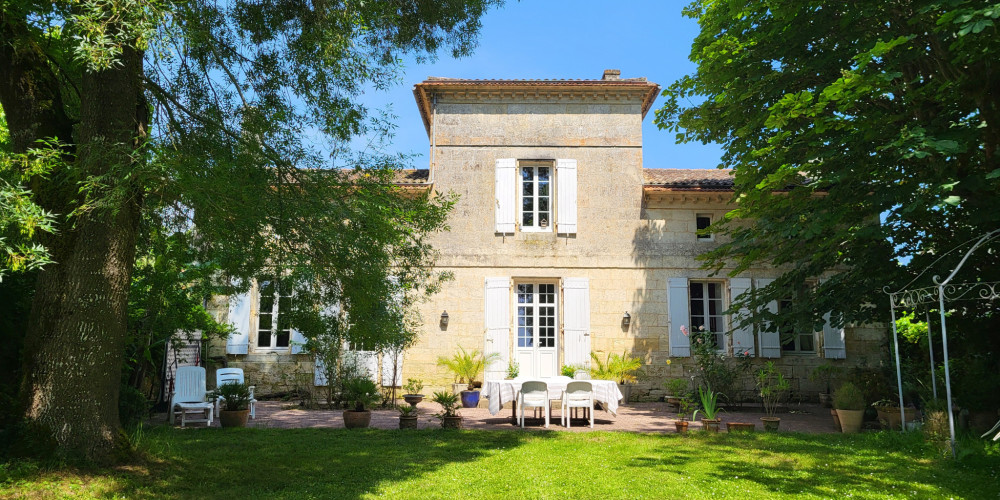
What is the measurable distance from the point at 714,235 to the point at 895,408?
5.08m

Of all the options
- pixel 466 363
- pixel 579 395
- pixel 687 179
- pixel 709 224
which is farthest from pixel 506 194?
pixel 579 395

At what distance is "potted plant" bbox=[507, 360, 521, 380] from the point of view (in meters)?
12.4

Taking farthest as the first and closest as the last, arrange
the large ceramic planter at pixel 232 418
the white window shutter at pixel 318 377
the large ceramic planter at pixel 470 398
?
the white window shutter at pixel 318 377 < the large ceramic planter at pixel 470 398 < the large ceramic planter at pixel 232 418

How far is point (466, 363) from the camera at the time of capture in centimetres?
1238

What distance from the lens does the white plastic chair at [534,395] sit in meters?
9.01

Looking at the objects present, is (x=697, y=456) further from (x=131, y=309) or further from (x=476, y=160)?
(x=476, y=160)

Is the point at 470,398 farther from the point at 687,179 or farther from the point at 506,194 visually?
the point at 687,179

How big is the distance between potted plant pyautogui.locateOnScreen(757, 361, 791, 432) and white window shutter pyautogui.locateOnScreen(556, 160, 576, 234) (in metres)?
4.39

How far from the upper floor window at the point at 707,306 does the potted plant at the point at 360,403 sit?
269 inches

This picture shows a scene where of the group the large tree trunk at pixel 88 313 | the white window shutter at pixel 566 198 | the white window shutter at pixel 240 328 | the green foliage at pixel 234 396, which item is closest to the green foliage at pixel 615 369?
the white window shutter at pixel 566 198

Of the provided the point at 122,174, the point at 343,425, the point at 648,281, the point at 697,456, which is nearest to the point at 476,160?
the point at 648,281

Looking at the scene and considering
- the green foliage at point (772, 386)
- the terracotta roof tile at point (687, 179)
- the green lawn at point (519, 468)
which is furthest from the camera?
the terracotta roof tile at point (687, 179)

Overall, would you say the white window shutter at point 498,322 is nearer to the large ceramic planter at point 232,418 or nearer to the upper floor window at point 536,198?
the upper floor window at point 536,198

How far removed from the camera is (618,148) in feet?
43.8
